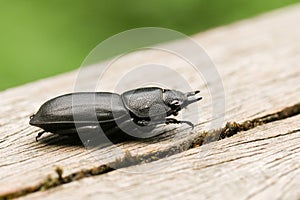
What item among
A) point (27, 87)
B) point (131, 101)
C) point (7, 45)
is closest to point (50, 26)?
point (7, 45)

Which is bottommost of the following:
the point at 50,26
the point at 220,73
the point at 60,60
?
the point at 220,73

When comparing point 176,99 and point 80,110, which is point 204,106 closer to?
point 176,99

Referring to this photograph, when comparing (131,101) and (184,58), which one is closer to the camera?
(131,101)

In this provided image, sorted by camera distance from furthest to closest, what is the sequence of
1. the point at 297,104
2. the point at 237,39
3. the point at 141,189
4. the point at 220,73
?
1. the point at 237,39
2. the point at 220,73
3. the point at 297,104
4. the point at 141,189

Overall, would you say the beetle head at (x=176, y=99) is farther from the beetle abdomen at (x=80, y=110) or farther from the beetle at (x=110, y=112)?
the beetle abdomen at (x=80, y=110)

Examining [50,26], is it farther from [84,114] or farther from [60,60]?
[84,114]

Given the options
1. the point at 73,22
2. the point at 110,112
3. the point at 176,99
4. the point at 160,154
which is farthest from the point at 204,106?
the point at 73,22
